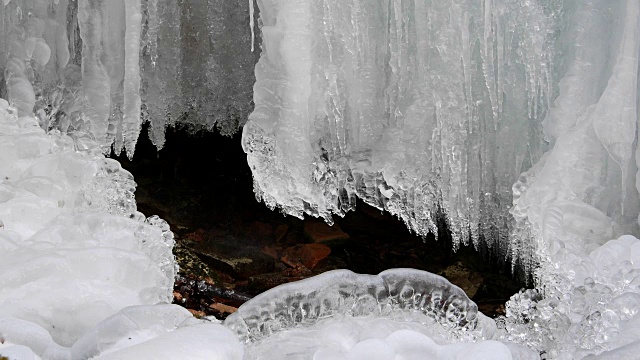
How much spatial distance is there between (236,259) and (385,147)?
4.05 ft

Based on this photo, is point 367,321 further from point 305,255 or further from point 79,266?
point 305,255

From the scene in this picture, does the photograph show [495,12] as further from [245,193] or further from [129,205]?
[245,193]

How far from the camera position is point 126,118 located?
3.56m

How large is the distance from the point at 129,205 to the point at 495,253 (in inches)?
63.1

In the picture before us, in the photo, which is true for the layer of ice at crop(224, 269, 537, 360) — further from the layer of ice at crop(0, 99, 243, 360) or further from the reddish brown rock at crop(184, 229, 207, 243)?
the reddish brown rock at crop(184, 229, 207, 243)

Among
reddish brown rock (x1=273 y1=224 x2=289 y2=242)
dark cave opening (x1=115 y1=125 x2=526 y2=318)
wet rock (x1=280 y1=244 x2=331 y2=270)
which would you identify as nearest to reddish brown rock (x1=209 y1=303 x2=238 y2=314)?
dark cave opening (x1=115 y1=125 x2=526 y2=318)

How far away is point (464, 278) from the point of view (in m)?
3.92

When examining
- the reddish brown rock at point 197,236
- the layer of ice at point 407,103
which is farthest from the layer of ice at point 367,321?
the reddish brown rock at point 197,236

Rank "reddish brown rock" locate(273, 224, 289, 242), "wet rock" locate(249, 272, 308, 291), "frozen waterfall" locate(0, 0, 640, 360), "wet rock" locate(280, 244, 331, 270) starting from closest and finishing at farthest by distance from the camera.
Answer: "frozen waterfall" locate(0, 0, 640, 360) < "wet rock" locate(249, 272, 308, 291) < "wet rock" locate(280, 244, 331, 270) < "reddish brown rock" locate(273, 224, 289, 242)

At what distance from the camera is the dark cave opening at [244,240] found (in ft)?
12.6

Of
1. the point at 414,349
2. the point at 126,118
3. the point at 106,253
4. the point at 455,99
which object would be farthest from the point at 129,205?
the point at 414,349

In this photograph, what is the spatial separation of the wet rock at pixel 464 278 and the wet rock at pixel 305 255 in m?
0.61

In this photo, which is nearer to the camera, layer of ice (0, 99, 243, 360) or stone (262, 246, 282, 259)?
layer of ice (0, 99, 243, 360)

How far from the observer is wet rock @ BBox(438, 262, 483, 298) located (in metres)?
3.86
